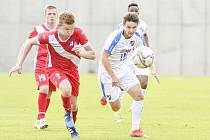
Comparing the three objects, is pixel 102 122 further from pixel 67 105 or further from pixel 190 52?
pixel 190 52

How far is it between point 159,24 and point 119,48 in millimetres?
31313

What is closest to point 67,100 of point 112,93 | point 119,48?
point 119,48

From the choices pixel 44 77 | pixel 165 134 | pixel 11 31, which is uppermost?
pixel 11 31

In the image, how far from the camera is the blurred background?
140 feet

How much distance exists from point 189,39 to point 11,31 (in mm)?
10335

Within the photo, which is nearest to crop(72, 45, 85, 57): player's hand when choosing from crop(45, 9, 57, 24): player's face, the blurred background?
crop(45, 9, 57, 24): player's face

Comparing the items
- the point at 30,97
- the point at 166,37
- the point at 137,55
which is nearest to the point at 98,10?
the point at 166,37

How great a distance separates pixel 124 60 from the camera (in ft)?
41.0

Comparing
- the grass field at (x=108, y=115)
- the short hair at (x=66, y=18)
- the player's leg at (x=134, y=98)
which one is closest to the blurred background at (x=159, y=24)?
the grass field at (x=108, y=115)

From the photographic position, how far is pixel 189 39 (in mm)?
42969

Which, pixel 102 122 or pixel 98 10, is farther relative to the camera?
pixel 98 10

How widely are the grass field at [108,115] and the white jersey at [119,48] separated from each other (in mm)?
1090

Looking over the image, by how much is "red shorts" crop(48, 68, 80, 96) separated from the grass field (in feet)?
2.62

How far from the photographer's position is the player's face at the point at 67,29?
36.3ft
